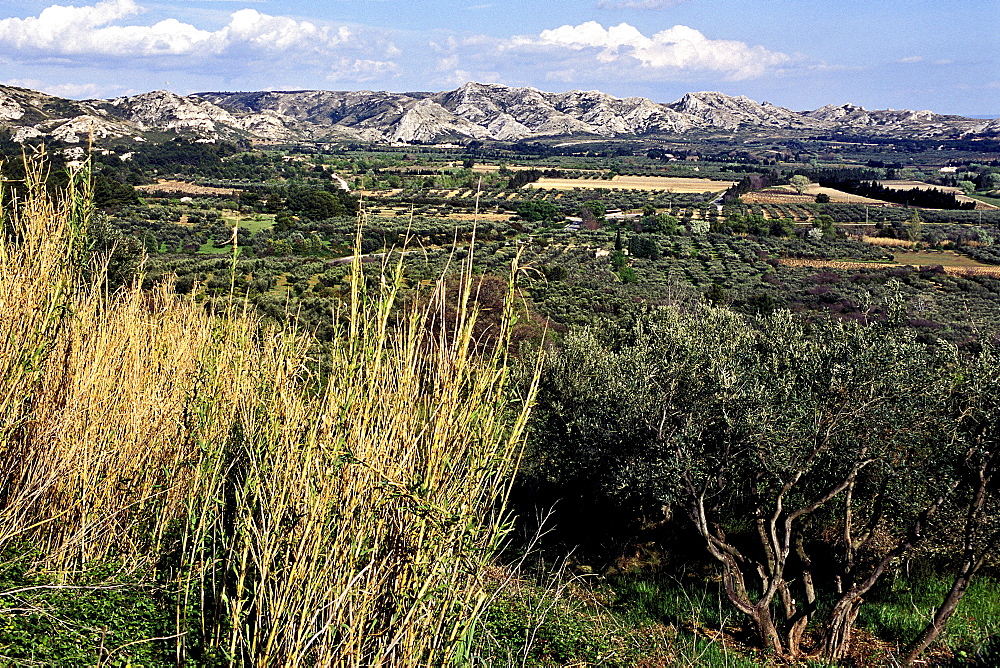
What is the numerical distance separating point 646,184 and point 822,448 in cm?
10454

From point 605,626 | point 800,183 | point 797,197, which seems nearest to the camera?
point 605,626

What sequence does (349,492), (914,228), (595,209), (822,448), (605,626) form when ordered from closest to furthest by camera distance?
(349,492) → (605,626) → (822,448) → (914,228) → (595,209)

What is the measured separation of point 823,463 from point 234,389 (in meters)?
6.26

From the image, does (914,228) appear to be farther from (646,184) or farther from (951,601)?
(951,601)

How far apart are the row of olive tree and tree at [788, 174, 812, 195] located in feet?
305

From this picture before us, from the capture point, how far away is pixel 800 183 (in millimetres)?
102062

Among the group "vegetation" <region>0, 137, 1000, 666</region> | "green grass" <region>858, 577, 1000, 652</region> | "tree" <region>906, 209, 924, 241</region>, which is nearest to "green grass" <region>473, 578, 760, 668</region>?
"vegetation" <region>0, 137, 1000, 666</region>

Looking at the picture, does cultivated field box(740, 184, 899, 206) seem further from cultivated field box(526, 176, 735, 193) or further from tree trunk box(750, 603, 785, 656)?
tree trunk box(750, 603, 785, 656)

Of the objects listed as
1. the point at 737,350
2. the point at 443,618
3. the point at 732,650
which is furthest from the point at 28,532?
the point at 737,350

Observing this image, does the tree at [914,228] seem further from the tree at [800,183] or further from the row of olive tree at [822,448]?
the row of olive tree at [822,448]

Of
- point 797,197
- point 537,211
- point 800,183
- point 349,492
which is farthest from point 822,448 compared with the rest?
point 800,183

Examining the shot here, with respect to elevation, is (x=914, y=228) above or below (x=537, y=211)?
above

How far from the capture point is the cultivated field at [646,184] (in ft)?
332

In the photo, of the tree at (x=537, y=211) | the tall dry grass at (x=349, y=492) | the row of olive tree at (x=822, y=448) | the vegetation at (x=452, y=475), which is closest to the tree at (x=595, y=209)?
the tree at (x=537, y=211)
